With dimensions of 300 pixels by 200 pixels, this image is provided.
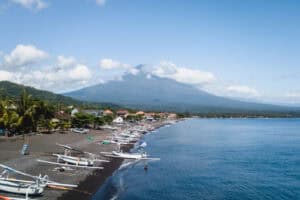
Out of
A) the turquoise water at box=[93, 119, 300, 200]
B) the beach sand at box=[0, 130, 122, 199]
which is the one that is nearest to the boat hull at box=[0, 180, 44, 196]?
the beach sand at box=[0, 130, 122, 199]

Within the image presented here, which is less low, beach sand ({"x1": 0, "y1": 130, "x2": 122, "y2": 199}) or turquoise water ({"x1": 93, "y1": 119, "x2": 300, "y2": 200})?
beach sand ({"x1": 0, "y1": 130, "x2": 122, "y2": 199})

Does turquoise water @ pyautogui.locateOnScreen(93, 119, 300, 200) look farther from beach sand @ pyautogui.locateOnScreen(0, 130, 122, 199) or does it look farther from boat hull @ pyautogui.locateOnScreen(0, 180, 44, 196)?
boat hull @ pyautogui.locateOnScreen(0, 180, 44, 196)

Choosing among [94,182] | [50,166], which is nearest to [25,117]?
[50,166]

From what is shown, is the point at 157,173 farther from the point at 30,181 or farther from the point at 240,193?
the point at 30,181

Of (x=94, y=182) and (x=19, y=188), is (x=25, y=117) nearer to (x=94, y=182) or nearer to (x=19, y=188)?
(x=94, y=182)

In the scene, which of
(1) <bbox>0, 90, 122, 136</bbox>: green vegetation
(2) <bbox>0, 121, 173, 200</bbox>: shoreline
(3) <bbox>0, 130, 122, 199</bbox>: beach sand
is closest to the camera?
(2) <bbox>0, 121, 173, 200</bbox>: shoreline

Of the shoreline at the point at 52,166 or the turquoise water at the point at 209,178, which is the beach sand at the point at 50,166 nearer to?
the shoreline at the point at 52,166

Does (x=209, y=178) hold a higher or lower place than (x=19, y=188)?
lower

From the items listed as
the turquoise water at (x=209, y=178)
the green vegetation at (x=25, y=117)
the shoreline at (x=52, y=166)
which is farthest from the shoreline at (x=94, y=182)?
the green vegetation at (x=25, y=117)

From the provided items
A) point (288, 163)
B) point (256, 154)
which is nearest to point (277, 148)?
point (256, 154)

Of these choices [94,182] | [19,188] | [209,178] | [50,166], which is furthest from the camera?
[209,178]

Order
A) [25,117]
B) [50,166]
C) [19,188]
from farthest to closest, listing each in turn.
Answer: [25,117]
[50,166]
[19,188]

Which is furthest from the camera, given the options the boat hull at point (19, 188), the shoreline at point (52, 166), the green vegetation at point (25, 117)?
the green vegetation at point (25, 117)
